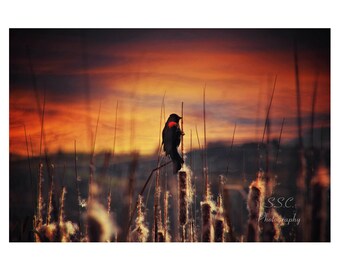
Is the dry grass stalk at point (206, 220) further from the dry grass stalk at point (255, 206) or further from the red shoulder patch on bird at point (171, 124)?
the red shoulder patch on bird at point (171, 124)

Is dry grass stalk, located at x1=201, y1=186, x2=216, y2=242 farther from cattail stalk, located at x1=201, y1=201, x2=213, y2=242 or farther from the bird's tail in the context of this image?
the bird's tail

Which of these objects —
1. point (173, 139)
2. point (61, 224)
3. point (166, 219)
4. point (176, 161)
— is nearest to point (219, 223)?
point (166, 219)

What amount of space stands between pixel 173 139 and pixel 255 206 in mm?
824

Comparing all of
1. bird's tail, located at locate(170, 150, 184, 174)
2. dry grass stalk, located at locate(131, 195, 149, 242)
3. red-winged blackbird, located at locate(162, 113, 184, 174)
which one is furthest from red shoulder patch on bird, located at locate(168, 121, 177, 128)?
dry grass stalk, located at locate(131, 195, 149, 242)

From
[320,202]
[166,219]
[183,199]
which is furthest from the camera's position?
[166,219]

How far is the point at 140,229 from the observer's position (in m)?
4.06

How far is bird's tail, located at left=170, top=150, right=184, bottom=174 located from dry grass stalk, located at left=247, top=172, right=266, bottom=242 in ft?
1.84

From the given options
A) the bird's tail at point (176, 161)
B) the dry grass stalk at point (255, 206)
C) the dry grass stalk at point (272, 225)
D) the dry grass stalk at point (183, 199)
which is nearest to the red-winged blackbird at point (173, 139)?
the bird's tail at point (176, 161)

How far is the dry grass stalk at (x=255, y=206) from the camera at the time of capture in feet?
12.5

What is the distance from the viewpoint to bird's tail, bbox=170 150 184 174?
13.6ft

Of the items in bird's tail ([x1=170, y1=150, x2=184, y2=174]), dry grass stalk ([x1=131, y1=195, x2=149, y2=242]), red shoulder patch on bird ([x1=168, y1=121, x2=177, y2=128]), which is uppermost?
red shoulder patch on bird ([x1=168, y1=121, x2=177, y2=128])

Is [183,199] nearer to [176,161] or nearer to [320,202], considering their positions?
[176,161]
